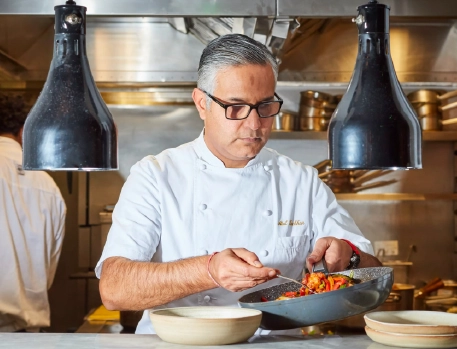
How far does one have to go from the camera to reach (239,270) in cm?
188

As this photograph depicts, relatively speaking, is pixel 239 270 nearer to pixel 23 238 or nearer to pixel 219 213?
pixel 219 213

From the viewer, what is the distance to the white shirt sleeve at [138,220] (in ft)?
7.82

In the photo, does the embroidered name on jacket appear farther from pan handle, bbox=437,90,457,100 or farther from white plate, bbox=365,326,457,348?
pan handle, bbox=437,90,457,100

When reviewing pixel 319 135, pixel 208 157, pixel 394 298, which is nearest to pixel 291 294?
pixel 208 157

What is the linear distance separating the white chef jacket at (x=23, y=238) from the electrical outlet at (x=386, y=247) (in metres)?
2.33

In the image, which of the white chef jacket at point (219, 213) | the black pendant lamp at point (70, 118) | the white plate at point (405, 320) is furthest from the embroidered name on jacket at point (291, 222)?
the black pendant lamp at point (70, 118)

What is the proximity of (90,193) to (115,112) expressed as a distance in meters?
0.62

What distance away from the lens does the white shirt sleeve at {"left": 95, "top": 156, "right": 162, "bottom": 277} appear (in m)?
2.38

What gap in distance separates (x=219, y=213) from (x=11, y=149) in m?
A: 1.90

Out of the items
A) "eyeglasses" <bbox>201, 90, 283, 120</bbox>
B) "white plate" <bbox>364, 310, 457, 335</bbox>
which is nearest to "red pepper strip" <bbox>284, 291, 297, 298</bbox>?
"white plate" <bbox>364, 310, 457, 335</bbox>

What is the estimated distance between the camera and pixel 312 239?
8.69ft

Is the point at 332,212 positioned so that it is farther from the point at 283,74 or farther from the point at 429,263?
the point at 429,263

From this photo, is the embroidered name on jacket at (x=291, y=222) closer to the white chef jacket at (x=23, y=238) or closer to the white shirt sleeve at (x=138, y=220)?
the white shirt sleeve at (x=138, y=220)

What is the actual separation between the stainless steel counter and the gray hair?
819 mm
